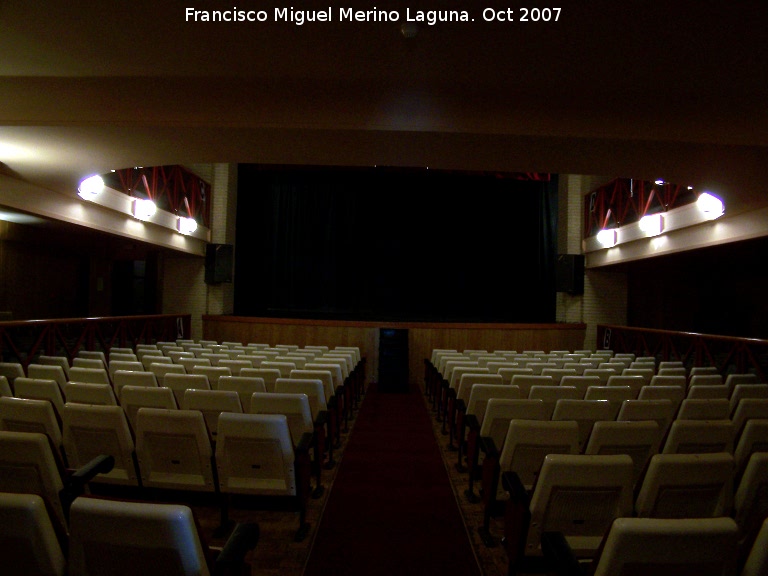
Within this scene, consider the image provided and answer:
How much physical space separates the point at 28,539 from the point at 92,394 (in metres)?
2.40

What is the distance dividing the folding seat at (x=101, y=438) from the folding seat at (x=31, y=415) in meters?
0.10

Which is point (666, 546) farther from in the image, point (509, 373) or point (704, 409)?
point (509, 373)

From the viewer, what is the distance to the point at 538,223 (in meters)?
14.0

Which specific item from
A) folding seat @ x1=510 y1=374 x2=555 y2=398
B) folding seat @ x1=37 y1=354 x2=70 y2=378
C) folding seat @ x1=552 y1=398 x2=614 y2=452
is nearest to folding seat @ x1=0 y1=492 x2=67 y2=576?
folding seat @ x1=552 y1=398 x2=614 y2=452

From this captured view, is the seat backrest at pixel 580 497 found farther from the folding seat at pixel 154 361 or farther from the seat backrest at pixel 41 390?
the folding seat at pixel 154 361

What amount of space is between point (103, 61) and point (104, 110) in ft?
2.58

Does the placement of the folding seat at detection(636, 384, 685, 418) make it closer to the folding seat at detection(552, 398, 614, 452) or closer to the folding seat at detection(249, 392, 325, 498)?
the folding seat at detection(552, 398, 614, 452)

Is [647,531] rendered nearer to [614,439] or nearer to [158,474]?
[614,439]

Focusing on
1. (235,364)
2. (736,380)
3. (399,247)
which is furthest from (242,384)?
(399,247)

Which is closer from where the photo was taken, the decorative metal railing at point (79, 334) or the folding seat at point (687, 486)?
the folding seat at point (687, 486)

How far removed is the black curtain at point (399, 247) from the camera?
13.9 metres

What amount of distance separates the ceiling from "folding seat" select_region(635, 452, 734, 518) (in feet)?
8.60

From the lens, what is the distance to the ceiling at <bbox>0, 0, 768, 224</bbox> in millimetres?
3029

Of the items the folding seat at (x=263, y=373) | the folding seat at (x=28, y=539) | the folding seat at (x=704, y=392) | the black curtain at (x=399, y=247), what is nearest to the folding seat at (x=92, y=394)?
the folding seat at (x=263, y=373)
